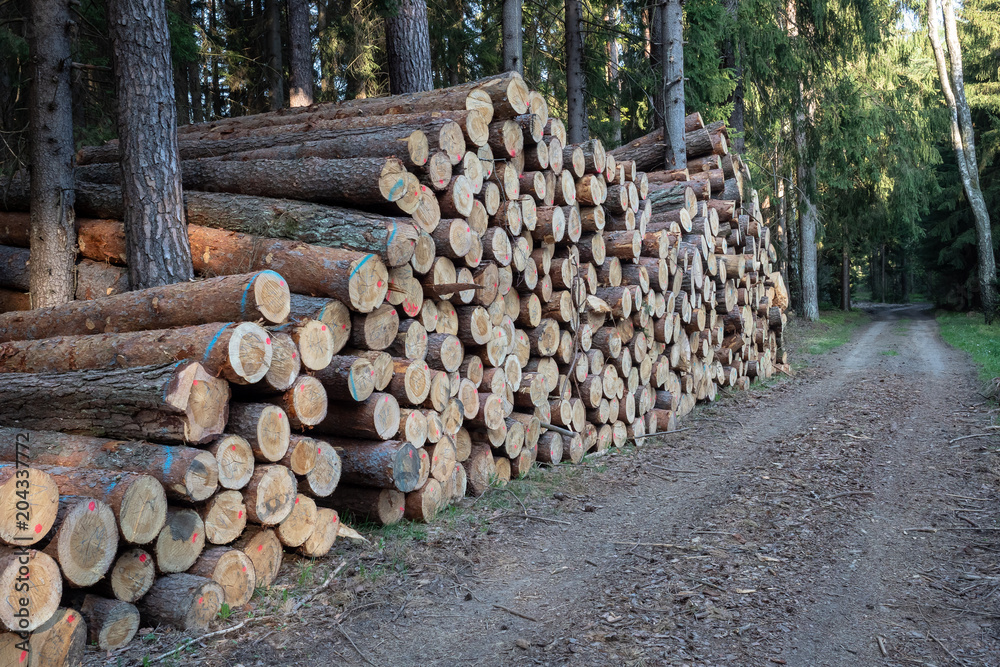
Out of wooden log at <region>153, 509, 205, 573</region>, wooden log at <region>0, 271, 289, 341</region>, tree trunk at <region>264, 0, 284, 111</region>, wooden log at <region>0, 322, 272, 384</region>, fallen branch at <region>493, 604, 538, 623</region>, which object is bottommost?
fallen branch at <region>493, 604, 538, 623</region>

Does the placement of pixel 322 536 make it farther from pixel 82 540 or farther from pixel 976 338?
pixel 976 338

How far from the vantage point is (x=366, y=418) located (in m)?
4.95

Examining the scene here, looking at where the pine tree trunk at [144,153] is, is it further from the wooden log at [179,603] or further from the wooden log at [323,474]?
the wooden log at [179,603]

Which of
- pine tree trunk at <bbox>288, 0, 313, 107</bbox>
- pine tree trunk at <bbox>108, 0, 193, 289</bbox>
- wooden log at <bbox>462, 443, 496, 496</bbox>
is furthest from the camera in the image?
pine tree trunk at <bbox>288, 0, 313, 107</bbox>

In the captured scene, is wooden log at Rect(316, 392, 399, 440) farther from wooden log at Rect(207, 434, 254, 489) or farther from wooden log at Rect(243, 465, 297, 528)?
wooden log at Rect(207, 434, 254, 489)

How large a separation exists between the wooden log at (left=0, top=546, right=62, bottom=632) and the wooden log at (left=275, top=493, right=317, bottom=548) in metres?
1.38

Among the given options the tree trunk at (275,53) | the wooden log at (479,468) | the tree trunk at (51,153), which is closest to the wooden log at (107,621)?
the wooden log at (479,468)

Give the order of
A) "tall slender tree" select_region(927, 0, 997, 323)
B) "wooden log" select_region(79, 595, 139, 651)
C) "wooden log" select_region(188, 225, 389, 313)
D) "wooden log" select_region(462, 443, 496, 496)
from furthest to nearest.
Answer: "tall slender tree" select_region(927, 0, 997, 323), "wooden log" select_region(462, 443, 496, 496), "wooden log" select_region(188, 225, 389, 313), "wooden log" select_region(79, 595, 139, 651)

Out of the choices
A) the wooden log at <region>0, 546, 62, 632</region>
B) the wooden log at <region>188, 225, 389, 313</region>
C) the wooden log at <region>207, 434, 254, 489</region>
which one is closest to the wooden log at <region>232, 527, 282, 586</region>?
the wooden log at <region>207, 434, 254, 489</region>

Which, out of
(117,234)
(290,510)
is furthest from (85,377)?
(117,234)

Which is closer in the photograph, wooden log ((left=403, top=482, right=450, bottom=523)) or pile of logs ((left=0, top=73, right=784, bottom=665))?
pile of logs ((left=0, top=73, right=784, bottom=665))

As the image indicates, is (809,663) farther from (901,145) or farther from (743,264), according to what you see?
(901,145)

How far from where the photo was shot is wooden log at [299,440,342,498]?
178 inches

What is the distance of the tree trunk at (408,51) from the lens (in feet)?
31.7
